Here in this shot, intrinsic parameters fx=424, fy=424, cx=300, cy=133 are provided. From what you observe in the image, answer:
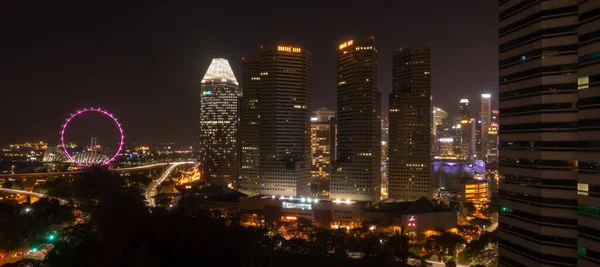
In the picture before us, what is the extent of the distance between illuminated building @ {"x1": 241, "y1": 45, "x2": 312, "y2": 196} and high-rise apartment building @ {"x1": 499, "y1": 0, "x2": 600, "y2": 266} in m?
46.5

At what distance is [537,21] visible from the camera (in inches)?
832

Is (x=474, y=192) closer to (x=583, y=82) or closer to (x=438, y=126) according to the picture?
(x=583, y=82)

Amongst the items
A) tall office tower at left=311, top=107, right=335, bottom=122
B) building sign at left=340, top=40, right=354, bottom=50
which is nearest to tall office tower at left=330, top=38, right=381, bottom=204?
building sign at left=340, top=40, right=354, bottom=50

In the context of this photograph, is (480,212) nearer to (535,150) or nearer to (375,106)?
(375,106)

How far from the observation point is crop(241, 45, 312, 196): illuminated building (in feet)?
224

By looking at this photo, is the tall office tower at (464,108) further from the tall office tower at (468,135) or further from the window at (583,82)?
the window at (583,82)

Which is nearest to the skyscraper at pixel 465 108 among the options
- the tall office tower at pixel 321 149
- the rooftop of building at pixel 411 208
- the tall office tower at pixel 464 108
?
the tall office tower at pixel 464 108

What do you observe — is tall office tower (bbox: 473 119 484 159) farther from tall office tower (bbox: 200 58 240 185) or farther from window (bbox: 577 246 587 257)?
window (bbox: 577 246 587 257)

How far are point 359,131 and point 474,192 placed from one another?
22.6m

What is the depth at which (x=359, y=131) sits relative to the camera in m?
62.1

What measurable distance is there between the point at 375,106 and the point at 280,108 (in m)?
16.4

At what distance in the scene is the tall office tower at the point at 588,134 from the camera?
746 inches

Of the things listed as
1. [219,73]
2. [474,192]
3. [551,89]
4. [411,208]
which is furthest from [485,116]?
[551,89]

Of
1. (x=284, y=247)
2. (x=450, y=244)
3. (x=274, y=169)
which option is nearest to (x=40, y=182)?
(x=274, y=169)
